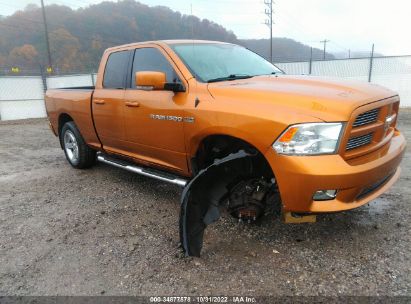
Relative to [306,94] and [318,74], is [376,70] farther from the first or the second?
[306,94]

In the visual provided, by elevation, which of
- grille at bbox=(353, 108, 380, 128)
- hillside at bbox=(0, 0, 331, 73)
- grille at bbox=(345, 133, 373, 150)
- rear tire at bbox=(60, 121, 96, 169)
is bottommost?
rear tire at bbox=(60, 121, 96, 169)

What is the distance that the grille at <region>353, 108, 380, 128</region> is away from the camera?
113 inches

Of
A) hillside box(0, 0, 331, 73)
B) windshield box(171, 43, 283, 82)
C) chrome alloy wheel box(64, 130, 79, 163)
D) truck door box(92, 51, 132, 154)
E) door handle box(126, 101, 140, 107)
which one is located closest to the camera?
windshield box(171, 43, 283, 82)

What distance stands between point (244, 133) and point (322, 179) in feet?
2.38

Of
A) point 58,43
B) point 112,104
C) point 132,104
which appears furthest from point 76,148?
point 58,43

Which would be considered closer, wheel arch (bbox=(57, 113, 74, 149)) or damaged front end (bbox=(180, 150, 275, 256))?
damaged front end (bbox=(180, 150, 275, 256))

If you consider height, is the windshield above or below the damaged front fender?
Result: above

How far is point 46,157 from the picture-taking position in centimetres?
748

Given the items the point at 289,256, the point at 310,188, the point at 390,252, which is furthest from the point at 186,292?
the point at 390,252

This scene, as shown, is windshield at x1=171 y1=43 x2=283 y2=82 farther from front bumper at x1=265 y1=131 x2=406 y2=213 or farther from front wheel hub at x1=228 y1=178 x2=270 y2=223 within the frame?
front bumper at x1=265 y1=131 x2=406 y2=213

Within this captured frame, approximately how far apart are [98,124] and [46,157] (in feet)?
9.94

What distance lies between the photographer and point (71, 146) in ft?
20.6

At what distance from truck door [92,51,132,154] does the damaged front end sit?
1.77 metres

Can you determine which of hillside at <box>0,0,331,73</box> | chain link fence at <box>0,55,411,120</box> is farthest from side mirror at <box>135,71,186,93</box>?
hillside at <box>0,0,331,73</box>
